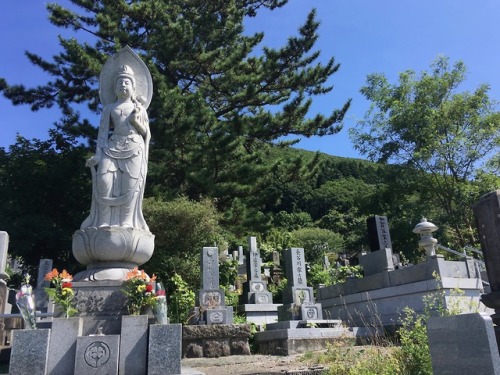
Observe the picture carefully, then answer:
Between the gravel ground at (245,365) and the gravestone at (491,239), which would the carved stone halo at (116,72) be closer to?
the gravel ground at (245,365)

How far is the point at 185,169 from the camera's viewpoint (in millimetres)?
15117

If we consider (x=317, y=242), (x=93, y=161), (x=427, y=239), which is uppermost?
(x=317, y=242)

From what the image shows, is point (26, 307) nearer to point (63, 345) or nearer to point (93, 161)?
point (63, 345)

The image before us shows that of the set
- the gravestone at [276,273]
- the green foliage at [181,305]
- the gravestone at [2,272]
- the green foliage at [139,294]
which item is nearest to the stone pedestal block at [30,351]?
the green foliage at [139,294]

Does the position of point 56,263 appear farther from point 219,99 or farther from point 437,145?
point 437,145

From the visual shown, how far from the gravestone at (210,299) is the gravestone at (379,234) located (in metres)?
4.31

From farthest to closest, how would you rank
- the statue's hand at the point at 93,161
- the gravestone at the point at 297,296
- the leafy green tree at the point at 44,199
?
the leafy green tree at the point at 44,199 → the gravestone at the point at 297,296 → the statue's hand at the point at 93,161

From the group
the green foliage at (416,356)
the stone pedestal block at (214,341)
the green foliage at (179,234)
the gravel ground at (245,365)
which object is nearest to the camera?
A: the green foliage at (416,356)

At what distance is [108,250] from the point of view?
6.04 metres

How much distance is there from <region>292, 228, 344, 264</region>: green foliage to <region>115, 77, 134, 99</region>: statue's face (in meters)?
21.4

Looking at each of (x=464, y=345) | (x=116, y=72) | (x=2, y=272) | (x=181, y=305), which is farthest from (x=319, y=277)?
(x=464, y=345)

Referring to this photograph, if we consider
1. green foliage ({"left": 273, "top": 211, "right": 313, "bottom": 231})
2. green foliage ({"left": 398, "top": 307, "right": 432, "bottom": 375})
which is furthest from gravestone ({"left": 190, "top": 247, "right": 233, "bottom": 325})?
green foliage ({"left": 273, "top": 211, "right": 313, "bottom": 231})

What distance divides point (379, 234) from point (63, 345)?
837cm

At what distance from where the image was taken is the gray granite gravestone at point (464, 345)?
249 cm
